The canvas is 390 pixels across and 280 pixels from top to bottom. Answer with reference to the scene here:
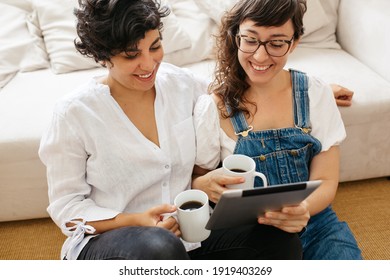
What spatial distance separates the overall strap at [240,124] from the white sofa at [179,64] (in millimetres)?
605

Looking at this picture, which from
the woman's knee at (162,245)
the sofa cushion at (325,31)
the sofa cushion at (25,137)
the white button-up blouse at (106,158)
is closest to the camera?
the woman's knee at (162,245)

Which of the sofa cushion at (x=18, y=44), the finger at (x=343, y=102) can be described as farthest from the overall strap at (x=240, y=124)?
the sofa cushion at (x=18, y=44)

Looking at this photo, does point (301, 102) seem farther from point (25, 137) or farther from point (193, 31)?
point (25, 137)

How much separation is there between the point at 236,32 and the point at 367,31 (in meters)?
1.00

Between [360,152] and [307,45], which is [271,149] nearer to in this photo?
[360,152]

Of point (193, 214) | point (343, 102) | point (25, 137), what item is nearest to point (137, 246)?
point (193, 214)

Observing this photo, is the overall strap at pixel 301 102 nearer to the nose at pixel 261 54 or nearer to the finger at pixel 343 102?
the nose at pixel 261 54

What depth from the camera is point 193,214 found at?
3.22ft

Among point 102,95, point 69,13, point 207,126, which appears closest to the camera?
point 102,95

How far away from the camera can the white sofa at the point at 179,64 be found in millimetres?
1691

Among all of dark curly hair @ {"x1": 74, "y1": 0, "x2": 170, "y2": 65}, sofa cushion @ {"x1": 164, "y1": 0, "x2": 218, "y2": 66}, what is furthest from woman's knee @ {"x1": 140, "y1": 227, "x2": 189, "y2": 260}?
sofa cushion @ {"x1": 164, "y1": 0, "x2": 218, "y2": 66}

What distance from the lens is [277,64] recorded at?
47.8 inches
